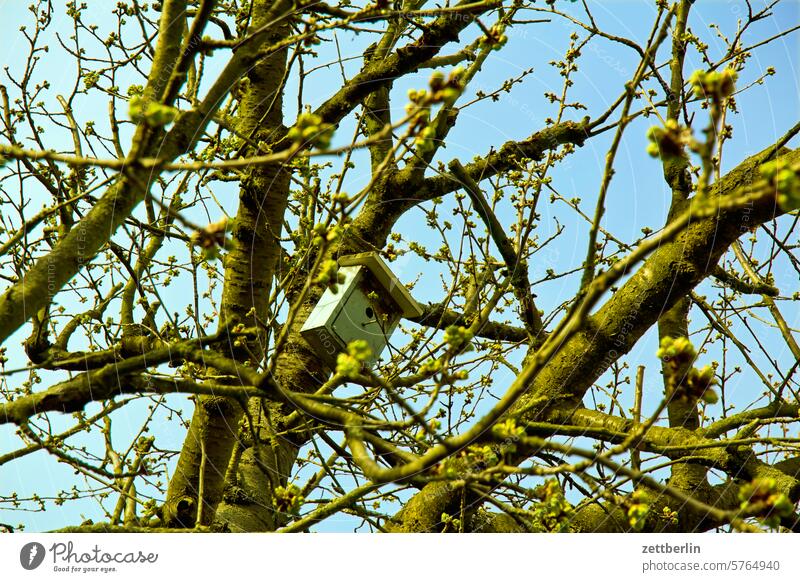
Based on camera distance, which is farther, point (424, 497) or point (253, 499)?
point (253, 499)

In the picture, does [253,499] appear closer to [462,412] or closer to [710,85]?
[462,412]

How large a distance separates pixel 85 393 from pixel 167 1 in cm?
136

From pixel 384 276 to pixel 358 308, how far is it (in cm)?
19

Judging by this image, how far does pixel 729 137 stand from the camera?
11.8 ft

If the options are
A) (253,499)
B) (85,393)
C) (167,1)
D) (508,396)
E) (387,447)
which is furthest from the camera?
(253,499)
